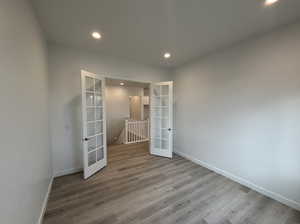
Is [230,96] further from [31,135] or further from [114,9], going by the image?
[31,135]

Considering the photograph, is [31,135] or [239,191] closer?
[31,135]

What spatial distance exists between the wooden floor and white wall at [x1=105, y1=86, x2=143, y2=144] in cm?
420

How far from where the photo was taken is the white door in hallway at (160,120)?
3.73 metres

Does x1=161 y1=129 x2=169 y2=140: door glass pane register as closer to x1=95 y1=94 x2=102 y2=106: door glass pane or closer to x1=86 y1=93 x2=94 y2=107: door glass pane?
x1=95 y1=94 x2=102 y2=106: door glass pane

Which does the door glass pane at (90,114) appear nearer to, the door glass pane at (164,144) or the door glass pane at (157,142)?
the door glass pane at (157,142)

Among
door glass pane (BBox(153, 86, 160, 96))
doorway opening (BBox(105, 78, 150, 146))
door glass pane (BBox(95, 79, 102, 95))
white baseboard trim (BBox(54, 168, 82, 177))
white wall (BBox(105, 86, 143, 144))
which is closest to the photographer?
white baseboard trim (BBox(54, 168, 82, 177))

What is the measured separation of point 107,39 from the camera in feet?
7.84

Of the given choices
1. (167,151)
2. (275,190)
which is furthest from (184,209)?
(167,151)

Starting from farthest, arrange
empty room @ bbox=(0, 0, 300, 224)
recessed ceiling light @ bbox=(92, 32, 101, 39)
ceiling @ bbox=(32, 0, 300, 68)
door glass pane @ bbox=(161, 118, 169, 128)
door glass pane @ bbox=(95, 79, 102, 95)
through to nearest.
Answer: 1. door glass pane @ bbox=(161, 118, 169, 128)
2. door glass pane @ bbox=(95, 79, 102, 95)
3. recessed ceiling light @ bbox=(92, 32, 101, 39)
4. ceiling @ bbox=(32, 0, 300, 68)
5. empty room @ bbox=(0, 0, 300, 224)

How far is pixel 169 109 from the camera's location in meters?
3.64

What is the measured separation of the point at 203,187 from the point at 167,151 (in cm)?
146

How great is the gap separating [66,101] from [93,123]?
0.75 metres

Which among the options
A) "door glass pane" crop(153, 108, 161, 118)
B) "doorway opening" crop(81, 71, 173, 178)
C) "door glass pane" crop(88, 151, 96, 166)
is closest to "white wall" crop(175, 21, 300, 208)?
"doorway opening" crop(81, 71, 173, 178)

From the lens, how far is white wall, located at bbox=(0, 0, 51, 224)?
0.92m
